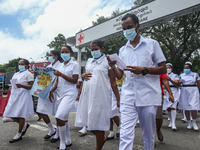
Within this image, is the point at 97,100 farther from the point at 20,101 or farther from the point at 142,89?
→ the point at 20,101

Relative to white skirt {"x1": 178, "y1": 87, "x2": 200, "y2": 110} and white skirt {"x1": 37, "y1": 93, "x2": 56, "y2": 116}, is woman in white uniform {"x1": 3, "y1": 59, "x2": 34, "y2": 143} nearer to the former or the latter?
white skirt {"x1": 37, "y1": 93, "x2": 56, "y2": 116}

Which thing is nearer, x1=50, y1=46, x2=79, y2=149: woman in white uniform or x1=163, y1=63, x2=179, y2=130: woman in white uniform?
x1=50, y1=46, x2=79, y2=149: woman in white uniform

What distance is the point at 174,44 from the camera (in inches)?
736

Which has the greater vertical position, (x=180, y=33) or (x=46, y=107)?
(x=180, y=33)

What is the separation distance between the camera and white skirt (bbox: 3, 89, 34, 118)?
4.26 meters

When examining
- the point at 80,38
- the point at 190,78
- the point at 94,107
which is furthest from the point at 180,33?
the point at 94,107

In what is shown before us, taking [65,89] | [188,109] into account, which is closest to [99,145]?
[65,89]

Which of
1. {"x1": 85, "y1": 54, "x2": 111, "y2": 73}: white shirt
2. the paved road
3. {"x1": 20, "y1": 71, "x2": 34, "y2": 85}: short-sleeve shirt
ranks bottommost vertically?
the paved road

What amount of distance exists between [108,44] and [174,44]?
6689mm

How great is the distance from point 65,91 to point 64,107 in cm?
35

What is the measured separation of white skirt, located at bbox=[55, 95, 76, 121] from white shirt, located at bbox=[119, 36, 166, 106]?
1.53 meters

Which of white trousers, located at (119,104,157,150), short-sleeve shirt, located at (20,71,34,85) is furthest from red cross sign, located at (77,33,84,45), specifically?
white trousers, located at (119,104,157,150)

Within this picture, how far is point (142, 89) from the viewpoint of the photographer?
7.34 feet

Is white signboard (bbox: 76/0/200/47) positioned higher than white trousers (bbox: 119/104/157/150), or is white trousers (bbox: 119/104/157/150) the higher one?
white signboard (bbox: 76/0/200/47)
